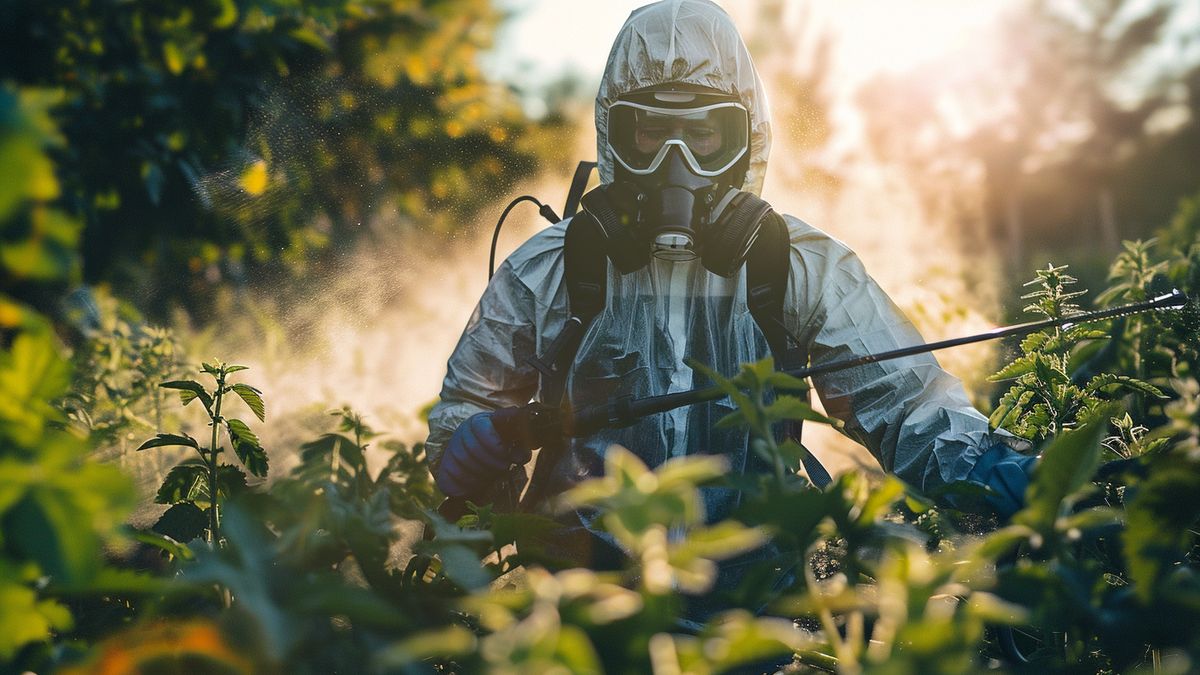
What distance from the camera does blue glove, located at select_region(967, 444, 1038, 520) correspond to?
116cm

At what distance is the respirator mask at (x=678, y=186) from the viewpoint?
6.32ft

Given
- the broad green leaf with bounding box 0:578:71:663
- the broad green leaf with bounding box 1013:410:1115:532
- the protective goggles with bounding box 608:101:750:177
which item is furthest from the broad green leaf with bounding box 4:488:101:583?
the protective goggles with bounding box 608:101:750:177

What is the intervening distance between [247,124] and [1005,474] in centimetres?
282

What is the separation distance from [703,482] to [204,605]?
483mm

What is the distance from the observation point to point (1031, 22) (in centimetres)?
3553

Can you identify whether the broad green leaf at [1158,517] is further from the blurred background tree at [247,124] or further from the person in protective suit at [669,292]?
the person in protective suit at [669,292]

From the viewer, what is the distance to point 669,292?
205 centimetres

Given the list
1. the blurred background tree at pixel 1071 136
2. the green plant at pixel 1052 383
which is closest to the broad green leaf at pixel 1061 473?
the green plant at pixel 1052 383

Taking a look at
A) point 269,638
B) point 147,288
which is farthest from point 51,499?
point 147,288

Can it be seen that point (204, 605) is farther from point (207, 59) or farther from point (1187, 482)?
point (207, 59)

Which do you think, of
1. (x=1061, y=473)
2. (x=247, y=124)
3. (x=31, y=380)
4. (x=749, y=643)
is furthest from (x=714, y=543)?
(x=247, y=124)

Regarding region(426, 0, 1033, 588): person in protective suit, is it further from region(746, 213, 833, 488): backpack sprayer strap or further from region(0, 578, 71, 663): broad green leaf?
region(0, 578, 71, 663): broad green leaf

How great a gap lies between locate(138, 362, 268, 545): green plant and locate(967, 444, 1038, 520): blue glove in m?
0.92

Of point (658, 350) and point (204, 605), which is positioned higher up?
point (658, 350)
